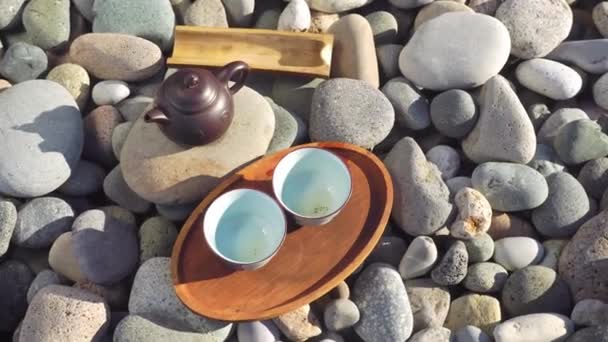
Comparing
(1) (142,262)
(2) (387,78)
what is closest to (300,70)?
(2) (387,78)

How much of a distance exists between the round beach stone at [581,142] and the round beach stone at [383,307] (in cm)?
60

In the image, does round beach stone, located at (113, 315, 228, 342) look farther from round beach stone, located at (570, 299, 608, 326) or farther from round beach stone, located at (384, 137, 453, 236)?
round beach stone, located at (570, 299, 608, 326)

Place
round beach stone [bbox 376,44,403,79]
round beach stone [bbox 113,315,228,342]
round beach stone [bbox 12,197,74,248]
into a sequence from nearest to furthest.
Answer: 1. round beach stone [bbox 113,315,228,342]
2. round beach stone [bbox 12,197,74,248]
3. round beach stone [bbox 376,44,403,79]

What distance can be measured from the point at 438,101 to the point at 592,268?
595 mm

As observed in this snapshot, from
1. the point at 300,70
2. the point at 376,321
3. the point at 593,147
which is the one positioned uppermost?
the point at 300,70

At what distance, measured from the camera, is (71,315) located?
5.19ft

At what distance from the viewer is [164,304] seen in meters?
1.63

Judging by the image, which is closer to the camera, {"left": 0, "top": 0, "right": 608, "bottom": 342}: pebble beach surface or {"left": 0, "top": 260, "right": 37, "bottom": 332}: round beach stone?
{"left": 0, "top": 0, "right": 608, "bottom": 342}: pebble beach surface

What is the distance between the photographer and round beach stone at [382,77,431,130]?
1.91 m

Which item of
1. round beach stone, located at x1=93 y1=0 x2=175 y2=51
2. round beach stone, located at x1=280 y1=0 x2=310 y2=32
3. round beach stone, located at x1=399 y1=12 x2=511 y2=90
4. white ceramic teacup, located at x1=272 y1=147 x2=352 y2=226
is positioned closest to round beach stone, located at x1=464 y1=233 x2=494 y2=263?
white ceramic teacup, located at x1=272 y1=147 x2=352 y2=226

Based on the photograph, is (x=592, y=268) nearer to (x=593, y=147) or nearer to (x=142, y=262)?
(x=593, y=147)

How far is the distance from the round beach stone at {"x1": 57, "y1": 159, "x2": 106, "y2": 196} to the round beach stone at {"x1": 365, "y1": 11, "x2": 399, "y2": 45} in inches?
36.0

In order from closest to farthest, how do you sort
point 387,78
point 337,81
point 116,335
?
point 116,335 → point 337,81 → point 387,78

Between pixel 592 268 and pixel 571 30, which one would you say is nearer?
pixel 592 268
